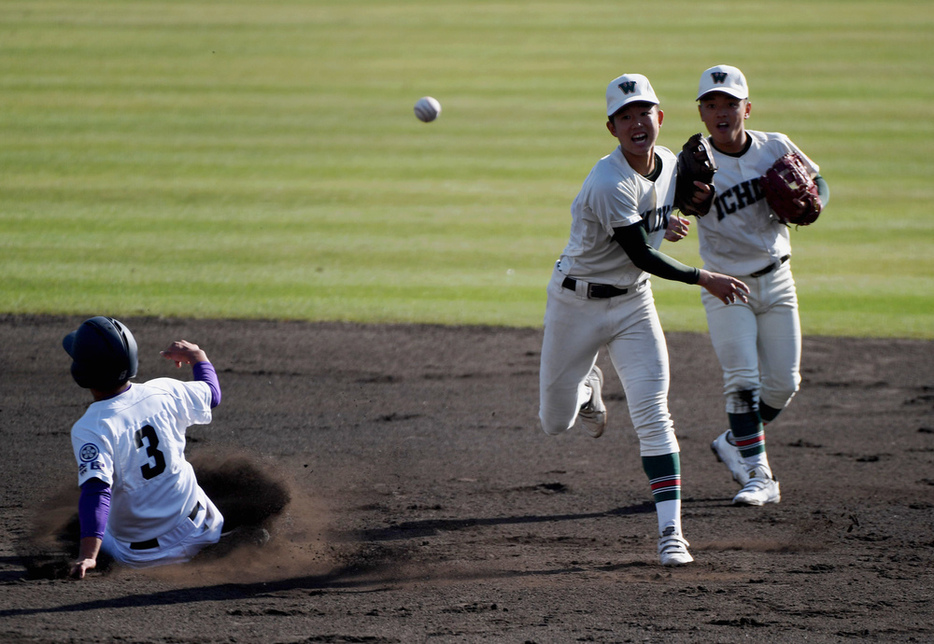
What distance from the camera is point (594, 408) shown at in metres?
5.68

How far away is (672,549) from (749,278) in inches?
68.5

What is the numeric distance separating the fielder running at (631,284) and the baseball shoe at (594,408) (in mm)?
646

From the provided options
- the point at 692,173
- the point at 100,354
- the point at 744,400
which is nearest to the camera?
the point at 100,354

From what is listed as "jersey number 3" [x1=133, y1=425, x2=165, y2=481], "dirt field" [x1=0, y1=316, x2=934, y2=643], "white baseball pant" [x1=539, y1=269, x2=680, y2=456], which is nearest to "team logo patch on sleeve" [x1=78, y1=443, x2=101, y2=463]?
"jersey number 3" [x1=133, y1=425, x2=165, y2=481]

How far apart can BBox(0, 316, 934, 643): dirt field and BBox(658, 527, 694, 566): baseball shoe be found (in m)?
0.09

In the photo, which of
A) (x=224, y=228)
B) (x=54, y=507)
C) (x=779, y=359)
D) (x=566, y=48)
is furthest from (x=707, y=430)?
(x=566, y=48)

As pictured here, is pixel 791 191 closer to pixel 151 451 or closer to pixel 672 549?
pixel 672 549

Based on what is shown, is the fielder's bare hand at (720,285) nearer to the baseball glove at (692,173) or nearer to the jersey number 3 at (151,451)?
the baseball glove at (692,173)

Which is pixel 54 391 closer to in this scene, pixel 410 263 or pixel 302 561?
pixel 302 561

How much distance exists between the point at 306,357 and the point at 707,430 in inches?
127

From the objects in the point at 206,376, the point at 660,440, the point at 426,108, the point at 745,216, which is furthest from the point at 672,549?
the point at 426,108

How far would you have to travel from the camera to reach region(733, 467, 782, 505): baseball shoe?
18.4 ft

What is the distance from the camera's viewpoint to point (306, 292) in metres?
9.89

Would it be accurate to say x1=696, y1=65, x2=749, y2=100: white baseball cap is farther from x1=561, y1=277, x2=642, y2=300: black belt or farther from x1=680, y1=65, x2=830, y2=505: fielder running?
x1=561, y1=277, x2=642, y2=300: black belt
